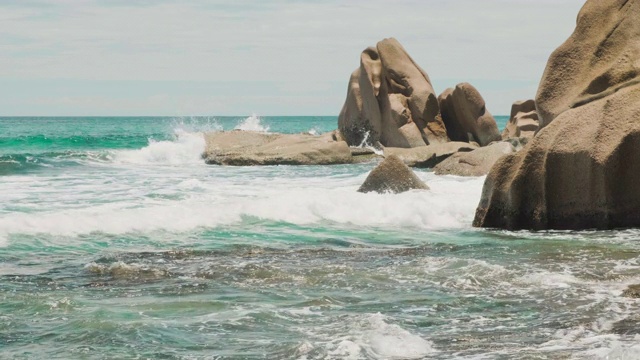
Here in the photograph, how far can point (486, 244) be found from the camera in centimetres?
1344

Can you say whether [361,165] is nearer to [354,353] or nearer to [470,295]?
[470,295]

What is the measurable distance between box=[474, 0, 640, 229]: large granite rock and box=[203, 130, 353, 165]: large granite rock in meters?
15.5

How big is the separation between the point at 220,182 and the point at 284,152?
676 cm

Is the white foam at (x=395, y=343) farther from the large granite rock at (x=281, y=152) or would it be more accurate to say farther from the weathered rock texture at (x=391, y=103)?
the weathered rock texture at (x=391, y=103)

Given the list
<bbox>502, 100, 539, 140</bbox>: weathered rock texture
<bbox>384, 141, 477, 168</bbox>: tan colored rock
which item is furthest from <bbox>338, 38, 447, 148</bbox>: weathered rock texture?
<bbox>502, 100, 539, 140</bbox>: weathered rock texture

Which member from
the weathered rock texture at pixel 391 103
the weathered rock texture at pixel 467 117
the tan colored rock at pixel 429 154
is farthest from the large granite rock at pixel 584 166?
the weathered rock texture at pixel 391 103

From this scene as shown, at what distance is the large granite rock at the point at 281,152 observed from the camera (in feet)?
101

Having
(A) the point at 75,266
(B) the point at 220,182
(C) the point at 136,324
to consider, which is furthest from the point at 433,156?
(C) the point at 136,324

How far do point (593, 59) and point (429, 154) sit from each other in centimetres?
1358

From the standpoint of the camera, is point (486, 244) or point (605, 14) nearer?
point (486, 244)

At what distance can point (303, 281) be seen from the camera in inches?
425

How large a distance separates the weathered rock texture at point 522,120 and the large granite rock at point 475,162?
34.6 feet

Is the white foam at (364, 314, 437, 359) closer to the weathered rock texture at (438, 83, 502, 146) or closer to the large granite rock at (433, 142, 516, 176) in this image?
the large granite rock at (433, 142, 516, 176)

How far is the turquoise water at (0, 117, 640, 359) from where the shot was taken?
26.5 feet
